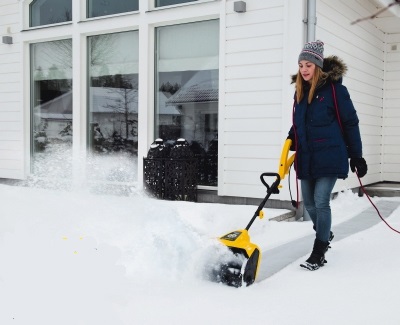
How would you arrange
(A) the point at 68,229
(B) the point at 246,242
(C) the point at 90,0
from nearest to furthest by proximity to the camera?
(B) the point at 246,242 < (A) the point at 68,229 < (C) the point at 90,0

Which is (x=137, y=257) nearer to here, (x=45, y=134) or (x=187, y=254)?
(x=187, y=254)

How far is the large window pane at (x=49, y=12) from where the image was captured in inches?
333

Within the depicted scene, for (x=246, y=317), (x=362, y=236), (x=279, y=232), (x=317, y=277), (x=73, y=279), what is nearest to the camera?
(x=246, y=317)

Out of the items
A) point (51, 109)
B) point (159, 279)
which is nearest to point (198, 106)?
point (51, 109)

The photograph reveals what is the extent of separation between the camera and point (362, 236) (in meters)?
4.79

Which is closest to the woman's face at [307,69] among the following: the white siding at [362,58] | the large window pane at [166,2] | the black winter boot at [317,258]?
the black winter boot at [317,258]

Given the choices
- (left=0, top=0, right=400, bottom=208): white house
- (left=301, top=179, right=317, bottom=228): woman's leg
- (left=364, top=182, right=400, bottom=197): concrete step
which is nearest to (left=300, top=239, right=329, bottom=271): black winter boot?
(left=301, top=179, right=317, bottom=228): woman's leg

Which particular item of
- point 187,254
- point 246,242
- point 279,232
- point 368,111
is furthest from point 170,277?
point 368,111

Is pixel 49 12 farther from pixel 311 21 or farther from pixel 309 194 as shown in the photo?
pixel 309 194

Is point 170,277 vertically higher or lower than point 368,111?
lower

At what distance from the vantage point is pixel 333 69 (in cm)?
363

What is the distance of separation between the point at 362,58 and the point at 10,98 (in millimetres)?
6345

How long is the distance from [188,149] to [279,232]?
218 cm

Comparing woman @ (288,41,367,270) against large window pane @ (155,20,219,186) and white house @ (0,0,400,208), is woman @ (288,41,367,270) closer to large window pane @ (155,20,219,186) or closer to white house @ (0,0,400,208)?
white house @ (0,0,400,208)
